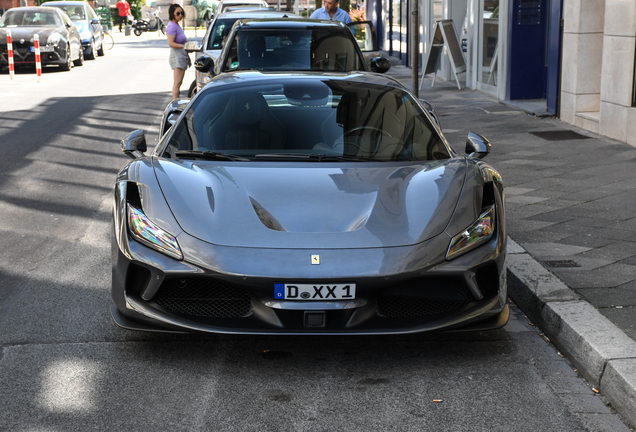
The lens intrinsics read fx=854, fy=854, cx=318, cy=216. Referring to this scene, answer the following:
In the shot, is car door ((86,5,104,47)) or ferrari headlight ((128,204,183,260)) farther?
car door ((86,5,104,47))

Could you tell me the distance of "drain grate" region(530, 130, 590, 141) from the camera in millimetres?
10522

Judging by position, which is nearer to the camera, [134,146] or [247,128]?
[247,128]

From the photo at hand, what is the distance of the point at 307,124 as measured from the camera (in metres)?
4.94

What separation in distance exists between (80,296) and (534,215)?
3456 millimetres

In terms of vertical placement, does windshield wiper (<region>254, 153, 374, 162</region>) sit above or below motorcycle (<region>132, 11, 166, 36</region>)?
above

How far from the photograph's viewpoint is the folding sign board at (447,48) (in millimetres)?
16484

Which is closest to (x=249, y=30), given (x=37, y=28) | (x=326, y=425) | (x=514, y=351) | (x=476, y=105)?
(x=476, y=105)

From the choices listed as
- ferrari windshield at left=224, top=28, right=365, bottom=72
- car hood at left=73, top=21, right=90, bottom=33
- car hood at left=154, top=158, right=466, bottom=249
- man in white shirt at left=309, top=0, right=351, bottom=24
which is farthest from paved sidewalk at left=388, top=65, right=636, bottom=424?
car hood at left=73, top=21, right=90, bottom=33

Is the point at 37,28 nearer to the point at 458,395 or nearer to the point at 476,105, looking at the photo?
the point at 476,105

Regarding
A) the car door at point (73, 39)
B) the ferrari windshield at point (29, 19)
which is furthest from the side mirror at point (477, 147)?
the ferrari windshield at point (29, 19)

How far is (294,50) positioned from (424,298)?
6291mm

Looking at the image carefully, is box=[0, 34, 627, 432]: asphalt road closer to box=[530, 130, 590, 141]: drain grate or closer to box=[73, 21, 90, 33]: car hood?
box=[530, 130, 590, 141]: drain grate

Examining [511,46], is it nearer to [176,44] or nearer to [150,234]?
[176,44]

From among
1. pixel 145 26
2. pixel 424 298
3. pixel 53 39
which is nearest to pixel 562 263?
pixel 424 298
